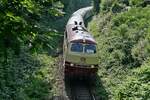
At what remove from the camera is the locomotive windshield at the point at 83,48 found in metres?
18.8

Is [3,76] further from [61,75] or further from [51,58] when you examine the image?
[51,58]

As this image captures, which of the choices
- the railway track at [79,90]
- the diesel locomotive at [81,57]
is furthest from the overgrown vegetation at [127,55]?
the diesel locomotive at [81,57]

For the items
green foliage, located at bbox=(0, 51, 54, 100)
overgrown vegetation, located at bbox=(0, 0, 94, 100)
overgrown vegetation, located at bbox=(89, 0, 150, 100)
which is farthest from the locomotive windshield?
green foliage, located at bbox=(0, 51, 54, 100)

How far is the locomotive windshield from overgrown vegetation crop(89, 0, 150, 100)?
1.98 metres

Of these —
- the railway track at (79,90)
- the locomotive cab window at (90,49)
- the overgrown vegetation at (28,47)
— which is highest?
the locomotive cab window at (90,49)

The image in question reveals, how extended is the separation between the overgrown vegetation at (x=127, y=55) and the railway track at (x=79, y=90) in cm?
80

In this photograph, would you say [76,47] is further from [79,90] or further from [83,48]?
[79,90]

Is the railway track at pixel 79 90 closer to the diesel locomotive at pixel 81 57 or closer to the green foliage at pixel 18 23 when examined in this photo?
the diesel locomotive at pixel 81 57

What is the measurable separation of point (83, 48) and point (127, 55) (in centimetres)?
381

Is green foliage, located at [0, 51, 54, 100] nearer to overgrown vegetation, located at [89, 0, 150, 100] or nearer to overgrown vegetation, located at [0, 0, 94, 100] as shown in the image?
overgrown vegetation, located at [0, 0, 94, 100]

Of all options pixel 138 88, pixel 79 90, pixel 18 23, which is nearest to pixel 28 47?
pixel 18 23

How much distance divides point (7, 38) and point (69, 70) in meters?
13.8

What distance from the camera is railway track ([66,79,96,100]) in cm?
1762

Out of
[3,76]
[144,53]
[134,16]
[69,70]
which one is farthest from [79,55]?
[134,16]
